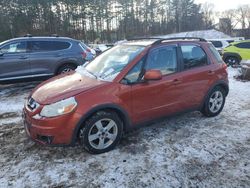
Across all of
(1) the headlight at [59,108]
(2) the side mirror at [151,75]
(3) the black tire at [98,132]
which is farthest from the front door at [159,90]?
(1) the headlight at [59,108]

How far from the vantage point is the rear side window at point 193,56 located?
4988 mm

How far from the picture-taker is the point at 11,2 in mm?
36062

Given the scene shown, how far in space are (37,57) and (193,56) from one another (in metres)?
5.49

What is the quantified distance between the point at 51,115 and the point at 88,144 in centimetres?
71

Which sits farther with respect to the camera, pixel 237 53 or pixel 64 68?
pixel 237 53

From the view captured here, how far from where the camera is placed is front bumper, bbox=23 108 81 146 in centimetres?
375

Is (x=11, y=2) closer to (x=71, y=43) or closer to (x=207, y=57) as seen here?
(x=71, y=43)

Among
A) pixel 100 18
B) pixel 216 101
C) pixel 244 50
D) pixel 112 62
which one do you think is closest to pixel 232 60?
pixel 244 50

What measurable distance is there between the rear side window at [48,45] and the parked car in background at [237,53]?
8864 millimetres

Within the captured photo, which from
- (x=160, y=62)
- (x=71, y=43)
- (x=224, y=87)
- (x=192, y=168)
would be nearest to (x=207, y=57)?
(x=224, y=87)

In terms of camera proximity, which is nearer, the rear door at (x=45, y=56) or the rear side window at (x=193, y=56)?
the rear side window at (x=193, y=56)

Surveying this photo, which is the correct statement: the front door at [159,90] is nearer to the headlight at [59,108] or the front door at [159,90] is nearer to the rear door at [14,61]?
the headlight at [59,108]

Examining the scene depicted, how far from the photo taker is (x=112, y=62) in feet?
15.5

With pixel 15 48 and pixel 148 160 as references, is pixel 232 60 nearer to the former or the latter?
pixel 15 48
